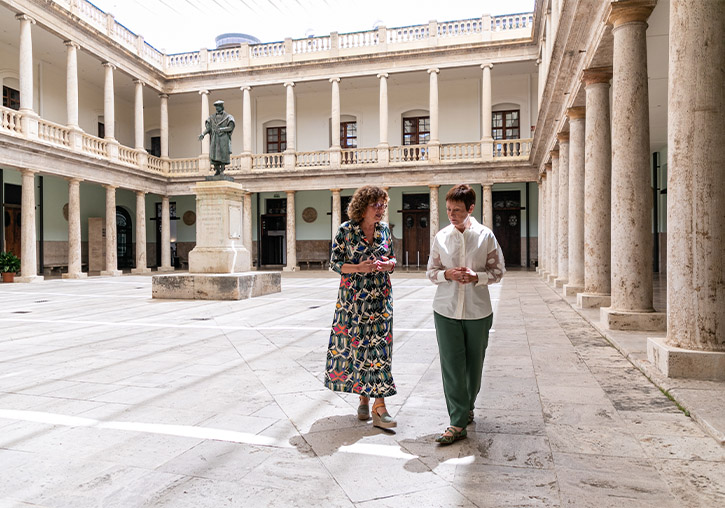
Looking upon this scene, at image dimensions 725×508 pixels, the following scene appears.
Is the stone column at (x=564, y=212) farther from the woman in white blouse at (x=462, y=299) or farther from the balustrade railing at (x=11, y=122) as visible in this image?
the balustrade railing at (x=11, y=122)

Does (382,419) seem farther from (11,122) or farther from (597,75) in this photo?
(11,122)

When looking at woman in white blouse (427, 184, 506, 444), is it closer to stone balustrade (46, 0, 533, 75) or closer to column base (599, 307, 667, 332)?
column base (599, 307, 667, 332)

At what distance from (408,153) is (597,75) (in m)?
15.8

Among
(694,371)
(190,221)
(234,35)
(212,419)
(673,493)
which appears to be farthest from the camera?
(234,35)

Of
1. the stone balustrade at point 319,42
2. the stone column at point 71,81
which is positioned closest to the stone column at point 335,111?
the stone balustrade at point 319,42

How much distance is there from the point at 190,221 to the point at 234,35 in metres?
14.4

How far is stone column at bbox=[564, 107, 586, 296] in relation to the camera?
33.8 feet

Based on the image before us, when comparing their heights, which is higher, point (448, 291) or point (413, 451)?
point (448, 291)

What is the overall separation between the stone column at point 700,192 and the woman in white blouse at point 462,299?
200cm

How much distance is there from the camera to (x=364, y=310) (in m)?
3.31

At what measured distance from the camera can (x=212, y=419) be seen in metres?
3.44

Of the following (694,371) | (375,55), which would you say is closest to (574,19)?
(694,371)

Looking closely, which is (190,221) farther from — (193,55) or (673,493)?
(673,493)

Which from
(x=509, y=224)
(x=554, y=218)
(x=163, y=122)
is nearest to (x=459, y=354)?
(x=554, y=218)
